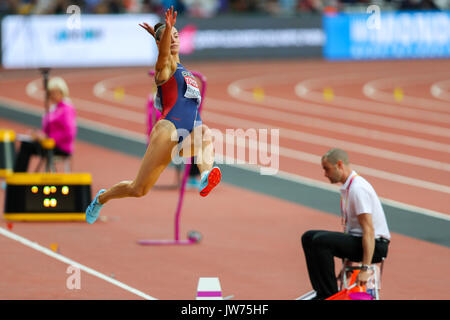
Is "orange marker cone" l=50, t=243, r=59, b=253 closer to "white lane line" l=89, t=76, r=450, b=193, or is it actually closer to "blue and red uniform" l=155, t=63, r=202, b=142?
"blue and red uniform" l=155, t=63, r=202, b=142

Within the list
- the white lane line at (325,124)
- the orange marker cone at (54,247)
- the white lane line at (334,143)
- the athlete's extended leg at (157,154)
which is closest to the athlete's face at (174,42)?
the athlete's extended leg at (157,154)

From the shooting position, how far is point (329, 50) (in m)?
31.2

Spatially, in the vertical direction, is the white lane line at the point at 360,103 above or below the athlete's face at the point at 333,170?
below

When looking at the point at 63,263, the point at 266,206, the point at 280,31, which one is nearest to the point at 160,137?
the point at 63,263

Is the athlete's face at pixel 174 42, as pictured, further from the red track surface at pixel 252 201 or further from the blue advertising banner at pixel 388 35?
the blue advertising banner at pixel 388 35

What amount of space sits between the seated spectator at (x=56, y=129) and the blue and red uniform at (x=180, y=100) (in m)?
4.83

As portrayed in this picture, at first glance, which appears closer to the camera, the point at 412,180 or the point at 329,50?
the point at 412,180

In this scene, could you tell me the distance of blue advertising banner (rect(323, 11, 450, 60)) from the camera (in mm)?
29969

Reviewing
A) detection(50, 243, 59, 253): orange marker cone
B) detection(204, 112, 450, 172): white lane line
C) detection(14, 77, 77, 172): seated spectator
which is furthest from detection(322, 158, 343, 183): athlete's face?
detection(204, 112, 450, 172): white lane line

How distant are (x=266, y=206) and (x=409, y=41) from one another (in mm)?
20921

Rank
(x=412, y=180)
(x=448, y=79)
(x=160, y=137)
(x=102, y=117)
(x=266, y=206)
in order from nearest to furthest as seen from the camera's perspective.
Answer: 1. (x=160, y=137)
2. (x=266, y=206)
3. (x=412, y=180)
4. (x=102, y=117)
5. (x=448, y=79)

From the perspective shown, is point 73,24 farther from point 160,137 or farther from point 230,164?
point 160,137

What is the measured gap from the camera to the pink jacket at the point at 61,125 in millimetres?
11594

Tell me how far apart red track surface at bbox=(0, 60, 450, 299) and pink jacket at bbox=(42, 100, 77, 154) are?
99 cm
